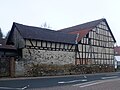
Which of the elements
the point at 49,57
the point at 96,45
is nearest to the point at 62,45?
the point at 49,57

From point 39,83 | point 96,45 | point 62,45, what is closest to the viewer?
point 39,83

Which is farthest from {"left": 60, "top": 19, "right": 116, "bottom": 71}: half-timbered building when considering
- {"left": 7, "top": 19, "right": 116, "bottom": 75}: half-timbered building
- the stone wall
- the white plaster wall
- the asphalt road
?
the asphalt road

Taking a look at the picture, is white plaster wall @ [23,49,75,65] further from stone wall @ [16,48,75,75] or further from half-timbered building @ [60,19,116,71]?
half-timbered building @ [60,19,116,71]

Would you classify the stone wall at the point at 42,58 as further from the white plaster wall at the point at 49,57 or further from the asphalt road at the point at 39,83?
the asphalt road at the point at 39,83

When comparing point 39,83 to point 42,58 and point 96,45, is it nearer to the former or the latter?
point 42,58

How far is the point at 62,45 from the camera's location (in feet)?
117

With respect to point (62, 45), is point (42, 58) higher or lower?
lower

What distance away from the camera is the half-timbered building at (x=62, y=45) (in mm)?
30703

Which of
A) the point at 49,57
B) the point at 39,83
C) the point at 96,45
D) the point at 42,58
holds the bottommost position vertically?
the point at 39,83

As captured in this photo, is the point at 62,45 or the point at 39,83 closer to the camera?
the point at 39,83

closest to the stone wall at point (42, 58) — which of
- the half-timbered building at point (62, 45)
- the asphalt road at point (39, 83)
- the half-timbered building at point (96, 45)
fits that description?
the half-timbered building at point (62, 45)

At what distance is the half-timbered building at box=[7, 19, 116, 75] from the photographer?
101ft

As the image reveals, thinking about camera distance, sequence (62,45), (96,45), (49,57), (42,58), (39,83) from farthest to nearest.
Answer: (96,45), (62,45), (49,57), (42,58), (39,83)

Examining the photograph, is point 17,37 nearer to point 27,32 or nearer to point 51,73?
point 27,32
